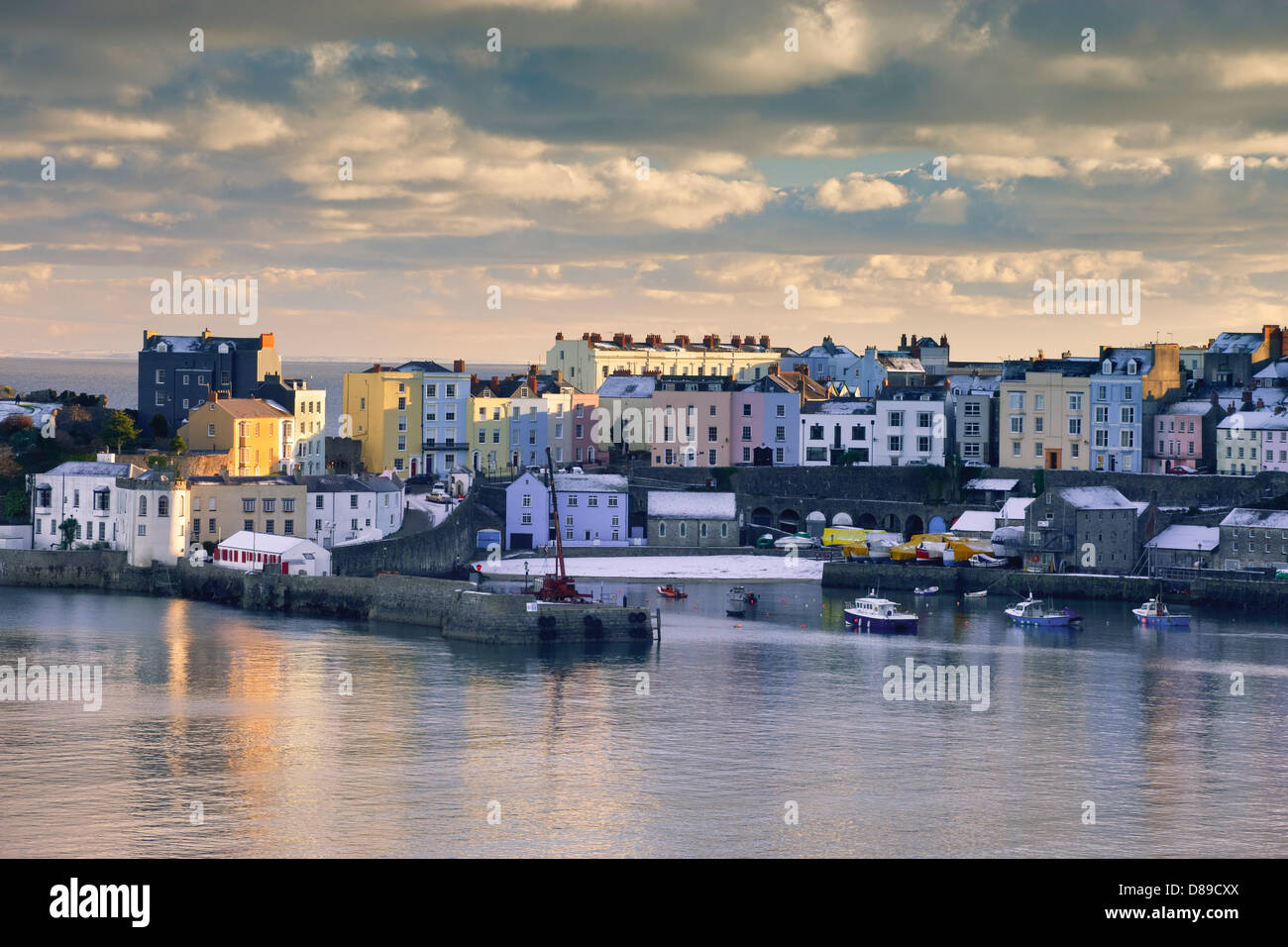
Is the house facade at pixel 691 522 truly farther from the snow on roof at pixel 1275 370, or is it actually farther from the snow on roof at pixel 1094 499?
the snow on roof at pixel 1275 370

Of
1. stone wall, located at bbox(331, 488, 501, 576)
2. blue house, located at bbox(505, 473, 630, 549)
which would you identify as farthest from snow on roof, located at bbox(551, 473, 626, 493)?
stone wall, located at bbox(331, 488, 501, 576)

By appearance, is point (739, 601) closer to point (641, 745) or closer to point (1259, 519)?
point (1259, 519)

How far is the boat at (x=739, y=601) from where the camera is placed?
6034 centimetres

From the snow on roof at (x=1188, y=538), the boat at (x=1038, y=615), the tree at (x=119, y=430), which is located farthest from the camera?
the tree at (x=119, y=430)

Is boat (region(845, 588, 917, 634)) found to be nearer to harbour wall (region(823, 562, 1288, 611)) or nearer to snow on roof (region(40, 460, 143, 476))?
harbour wall (region(823, 562, 1288, 611))

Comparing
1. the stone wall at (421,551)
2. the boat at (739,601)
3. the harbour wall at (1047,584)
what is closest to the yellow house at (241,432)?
the stone wall at (421,551)

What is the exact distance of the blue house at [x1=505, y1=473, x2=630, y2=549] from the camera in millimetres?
71875

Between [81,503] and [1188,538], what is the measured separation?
131ft

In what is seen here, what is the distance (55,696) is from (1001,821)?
75.5 feet

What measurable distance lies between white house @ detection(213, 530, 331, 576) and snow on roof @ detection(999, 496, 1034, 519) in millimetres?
26079

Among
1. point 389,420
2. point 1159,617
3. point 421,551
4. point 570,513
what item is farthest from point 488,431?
point 1159,617

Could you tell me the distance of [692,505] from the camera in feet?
242

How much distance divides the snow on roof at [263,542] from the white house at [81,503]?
480 cm

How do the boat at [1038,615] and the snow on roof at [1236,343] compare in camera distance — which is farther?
the snow on roof at [1236,343]
